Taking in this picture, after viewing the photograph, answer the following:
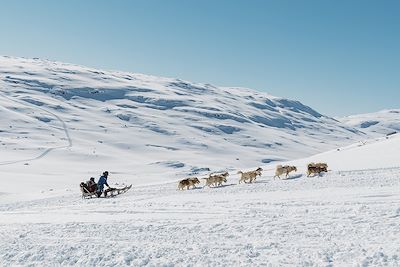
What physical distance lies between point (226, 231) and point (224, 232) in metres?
0.12

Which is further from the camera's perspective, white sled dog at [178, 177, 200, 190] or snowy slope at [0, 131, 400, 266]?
white sled dog at [178, 177, 200, 190]

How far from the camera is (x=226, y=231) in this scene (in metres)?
13.2

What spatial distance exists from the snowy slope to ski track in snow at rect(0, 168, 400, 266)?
0.08 ft

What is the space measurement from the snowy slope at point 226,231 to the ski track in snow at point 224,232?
0.02 m

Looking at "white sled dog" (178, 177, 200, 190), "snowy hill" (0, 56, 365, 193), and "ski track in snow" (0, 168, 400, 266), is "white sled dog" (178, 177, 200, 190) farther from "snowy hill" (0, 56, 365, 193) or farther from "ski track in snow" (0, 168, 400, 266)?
"snowy hill" (0, 56, 365, 193)

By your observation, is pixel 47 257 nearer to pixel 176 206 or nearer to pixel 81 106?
pixel 176 206

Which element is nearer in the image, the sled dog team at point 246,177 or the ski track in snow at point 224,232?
the ski track in snow at point 224,232

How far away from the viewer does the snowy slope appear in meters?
10.9

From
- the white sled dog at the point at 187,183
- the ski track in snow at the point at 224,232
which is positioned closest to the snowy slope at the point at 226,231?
the ski track in snow at the point at 224,232

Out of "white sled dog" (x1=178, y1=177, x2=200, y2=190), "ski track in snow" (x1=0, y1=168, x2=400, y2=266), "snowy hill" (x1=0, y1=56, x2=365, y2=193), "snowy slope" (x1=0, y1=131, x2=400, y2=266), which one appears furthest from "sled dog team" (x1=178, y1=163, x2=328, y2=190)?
"snowy hill" (x1=0, y1=56, x2=365, y2=193)

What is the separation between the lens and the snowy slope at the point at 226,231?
10.9 meters

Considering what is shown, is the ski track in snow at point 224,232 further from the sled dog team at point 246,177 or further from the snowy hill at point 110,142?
the snowy hill at point 110,142

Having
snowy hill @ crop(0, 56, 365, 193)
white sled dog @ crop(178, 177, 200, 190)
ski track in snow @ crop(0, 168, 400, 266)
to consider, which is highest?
snowy hill @ crop(0, 56, 365, 193)

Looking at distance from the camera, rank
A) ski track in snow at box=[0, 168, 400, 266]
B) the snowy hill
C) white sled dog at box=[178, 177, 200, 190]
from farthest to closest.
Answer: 1. the snowy hill
2. white sled dog at box=[178, 177, 200, 190]
3. ski track in snow at box=[0, 168, 400, 266]
